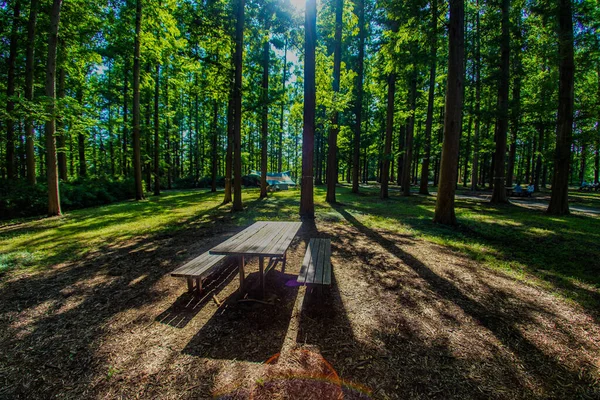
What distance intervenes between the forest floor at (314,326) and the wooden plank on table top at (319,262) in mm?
326

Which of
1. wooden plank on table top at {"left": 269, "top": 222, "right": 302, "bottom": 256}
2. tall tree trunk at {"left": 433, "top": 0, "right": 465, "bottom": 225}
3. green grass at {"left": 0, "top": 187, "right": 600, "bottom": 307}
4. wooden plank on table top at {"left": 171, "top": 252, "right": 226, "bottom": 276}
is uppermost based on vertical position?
tall tree trunk at {"left": 433, "top": 0, "right": 465, "bottom": 225}

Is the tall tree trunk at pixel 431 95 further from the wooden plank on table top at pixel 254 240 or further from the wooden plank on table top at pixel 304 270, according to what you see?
the wooden plank on table top at pixel 304 270

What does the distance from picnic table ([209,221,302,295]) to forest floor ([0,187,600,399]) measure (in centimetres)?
48

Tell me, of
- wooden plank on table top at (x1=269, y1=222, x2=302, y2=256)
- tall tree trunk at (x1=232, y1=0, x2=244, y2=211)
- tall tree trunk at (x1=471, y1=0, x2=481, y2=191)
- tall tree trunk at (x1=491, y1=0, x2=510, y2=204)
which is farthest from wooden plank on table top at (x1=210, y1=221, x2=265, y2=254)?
tall tree trunk at (x1=491, y1=0, x2=510, y2=204)

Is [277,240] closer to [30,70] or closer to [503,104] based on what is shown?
[503,104]

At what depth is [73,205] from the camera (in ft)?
38.5

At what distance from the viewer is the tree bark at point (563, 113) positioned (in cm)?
806

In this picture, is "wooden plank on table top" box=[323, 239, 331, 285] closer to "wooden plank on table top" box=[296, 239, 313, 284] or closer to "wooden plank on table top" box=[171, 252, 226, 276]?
"wooden plank on table top" box=[296, 239, 313, 284]

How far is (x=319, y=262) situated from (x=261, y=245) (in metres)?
0.90

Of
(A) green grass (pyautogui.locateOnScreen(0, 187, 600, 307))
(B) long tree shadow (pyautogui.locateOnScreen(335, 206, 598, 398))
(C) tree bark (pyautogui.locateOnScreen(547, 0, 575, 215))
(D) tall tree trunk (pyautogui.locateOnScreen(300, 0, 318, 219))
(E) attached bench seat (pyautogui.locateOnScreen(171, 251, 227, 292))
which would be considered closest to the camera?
(B) long tree shadow (pyautogui.locateOnScreen(335, 206, 598, 398))

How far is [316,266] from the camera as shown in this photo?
10.7ft

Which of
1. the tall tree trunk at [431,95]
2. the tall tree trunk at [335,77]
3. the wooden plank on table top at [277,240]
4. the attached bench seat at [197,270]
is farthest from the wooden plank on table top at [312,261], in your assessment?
the tall tree trunk at [431,95]

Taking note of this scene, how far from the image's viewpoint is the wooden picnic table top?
304cm

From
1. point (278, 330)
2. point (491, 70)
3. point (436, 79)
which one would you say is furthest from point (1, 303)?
point (491, 70)
